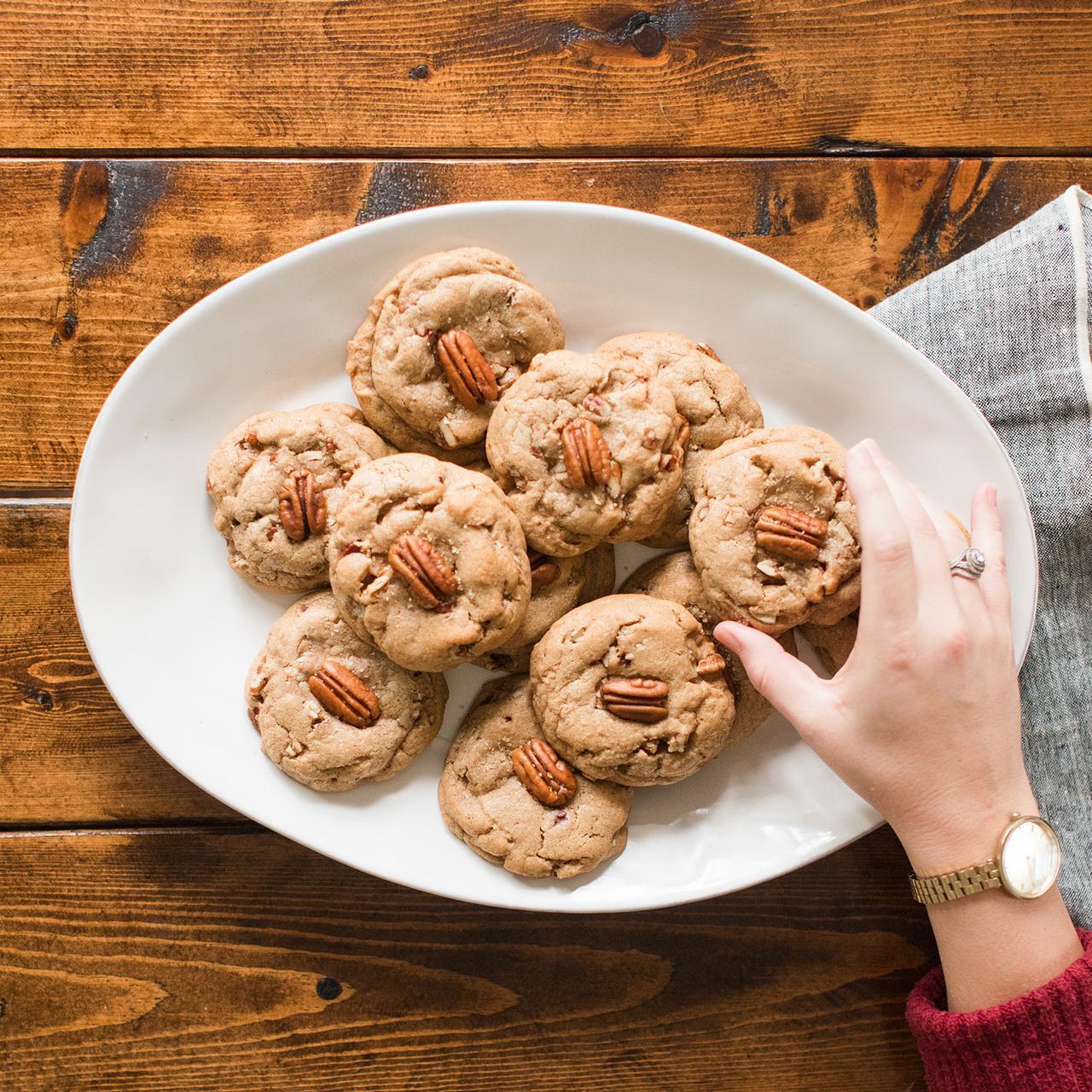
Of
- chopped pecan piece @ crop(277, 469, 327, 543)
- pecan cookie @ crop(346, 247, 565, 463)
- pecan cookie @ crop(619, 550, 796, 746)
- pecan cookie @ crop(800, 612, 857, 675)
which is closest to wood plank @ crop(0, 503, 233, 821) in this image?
chopped pecan piece @ crop(277, 469, 327, 543)

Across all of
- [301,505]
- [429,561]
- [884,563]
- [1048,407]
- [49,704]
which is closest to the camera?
[884,563]

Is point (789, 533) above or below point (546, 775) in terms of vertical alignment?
above

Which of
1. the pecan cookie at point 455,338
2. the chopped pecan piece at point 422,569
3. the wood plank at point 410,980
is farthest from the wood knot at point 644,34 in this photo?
the wood plank at point 410,980

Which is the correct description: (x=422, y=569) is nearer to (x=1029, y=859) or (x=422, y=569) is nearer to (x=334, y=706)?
(x=334, y=706)

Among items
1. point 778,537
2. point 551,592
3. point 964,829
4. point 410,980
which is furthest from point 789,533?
point 410,980

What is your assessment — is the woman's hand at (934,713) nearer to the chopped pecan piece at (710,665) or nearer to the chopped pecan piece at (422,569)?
the chopped pecan piece at (710,665)

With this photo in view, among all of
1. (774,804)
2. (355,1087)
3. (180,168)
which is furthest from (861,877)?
(180,168)

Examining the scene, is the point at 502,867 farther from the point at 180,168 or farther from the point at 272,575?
the point at 180,168
